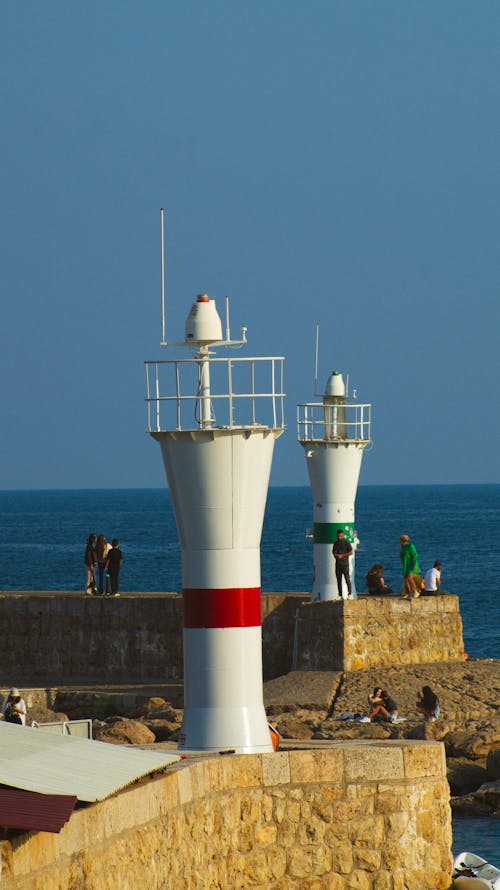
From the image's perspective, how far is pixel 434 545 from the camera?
84.0 metres

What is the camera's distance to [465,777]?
62.0ft

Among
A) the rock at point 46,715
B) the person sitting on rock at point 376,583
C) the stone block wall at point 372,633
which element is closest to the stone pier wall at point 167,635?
the stone block wall at point 372,633

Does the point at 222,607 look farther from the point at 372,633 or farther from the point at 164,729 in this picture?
the point at 372,633

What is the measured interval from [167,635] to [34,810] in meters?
16.0

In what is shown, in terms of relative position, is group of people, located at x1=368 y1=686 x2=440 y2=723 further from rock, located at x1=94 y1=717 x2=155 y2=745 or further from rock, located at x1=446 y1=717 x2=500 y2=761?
rock, located at x1=94 y1=717 x2=155 y2=745

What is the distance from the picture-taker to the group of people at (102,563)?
25188 mm


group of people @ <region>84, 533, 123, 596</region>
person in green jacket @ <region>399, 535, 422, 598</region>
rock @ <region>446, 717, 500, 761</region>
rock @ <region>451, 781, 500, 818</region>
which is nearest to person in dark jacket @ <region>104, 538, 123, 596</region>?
group of people @ <region>84, 533, 123, 596</region>

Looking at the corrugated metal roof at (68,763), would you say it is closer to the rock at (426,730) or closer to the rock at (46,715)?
the rock at (426,730)

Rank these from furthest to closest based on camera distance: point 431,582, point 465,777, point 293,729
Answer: point 431,582 → point 293,729 → point 465,777

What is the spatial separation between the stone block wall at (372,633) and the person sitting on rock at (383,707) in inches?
95.0

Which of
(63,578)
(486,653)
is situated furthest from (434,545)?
(486,653)

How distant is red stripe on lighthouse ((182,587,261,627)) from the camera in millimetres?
12570

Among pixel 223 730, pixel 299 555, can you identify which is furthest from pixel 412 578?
pixel 299 555

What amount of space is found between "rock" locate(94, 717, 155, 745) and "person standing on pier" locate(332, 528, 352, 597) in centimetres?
572
